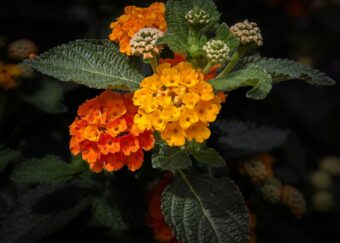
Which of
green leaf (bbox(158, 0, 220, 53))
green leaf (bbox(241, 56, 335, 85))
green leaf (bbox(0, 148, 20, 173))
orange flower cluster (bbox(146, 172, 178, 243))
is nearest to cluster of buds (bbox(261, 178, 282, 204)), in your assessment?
orange flower cluster (bbox(146, 172, 178, 243))

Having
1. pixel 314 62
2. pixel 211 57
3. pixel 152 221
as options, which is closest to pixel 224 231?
pixel 152 221

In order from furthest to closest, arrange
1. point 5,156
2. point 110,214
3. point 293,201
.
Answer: point 293,201 < point 5,156 < point 110,214

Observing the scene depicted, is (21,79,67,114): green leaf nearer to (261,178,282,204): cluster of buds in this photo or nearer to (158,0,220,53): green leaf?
(158,0,220,53): green leaf

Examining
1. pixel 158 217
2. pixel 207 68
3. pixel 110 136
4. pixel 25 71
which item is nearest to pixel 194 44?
pixel 207 68

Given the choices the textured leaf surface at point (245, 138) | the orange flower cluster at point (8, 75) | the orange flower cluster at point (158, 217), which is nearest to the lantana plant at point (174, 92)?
the orange flower cluster at point (158, 217)

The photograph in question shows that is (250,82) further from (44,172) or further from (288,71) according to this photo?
(44,172)
